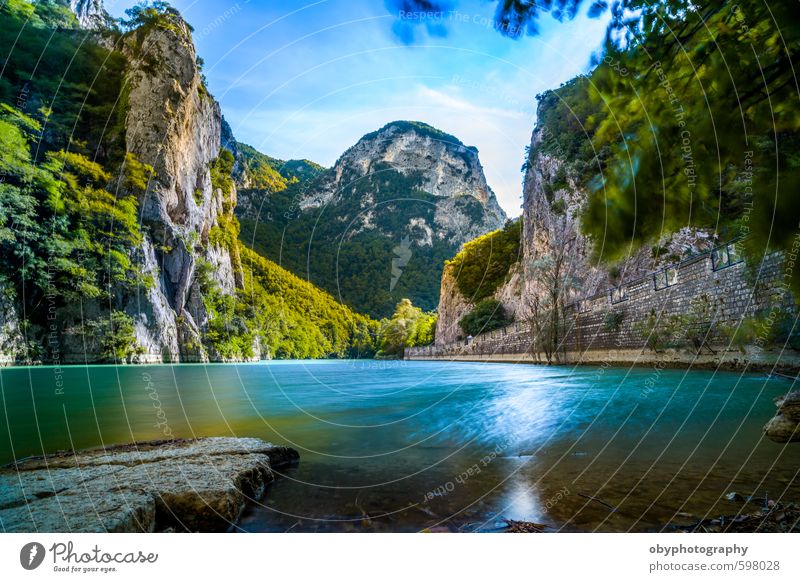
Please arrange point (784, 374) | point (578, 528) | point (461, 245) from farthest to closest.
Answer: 1. point (461, 245)
2. point (784, 374)
3. point (578, 528)

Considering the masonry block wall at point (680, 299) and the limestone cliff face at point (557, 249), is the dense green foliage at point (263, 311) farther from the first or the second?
the masonry block wall at point (680, 299)

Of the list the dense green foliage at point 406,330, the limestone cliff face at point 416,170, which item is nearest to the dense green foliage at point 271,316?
the limestone cliff face at point 416,170

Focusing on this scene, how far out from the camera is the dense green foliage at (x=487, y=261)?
128 ft

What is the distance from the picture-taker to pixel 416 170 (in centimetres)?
2133

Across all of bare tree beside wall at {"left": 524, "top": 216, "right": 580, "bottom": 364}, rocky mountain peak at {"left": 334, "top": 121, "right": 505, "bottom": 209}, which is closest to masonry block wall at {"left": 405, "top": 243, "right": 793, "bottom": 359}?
bare tree beside wall at {"left": 524, "top": 216, "right": 580, "bottom": 364}

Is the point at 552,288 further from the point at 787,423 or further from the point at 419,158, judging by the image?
the point at 787,423

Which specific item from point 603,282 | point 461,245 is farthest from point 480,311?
Result: point 603,282

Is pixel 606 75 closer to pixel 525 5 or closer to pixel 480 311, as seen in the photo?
pixel 525 5

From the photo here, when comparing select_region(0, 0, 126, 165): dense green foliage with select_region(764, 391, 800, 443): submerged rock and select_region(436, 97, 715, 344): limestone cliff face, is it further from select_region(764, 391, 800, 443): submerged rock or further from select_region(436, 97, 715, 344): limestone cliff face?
select_region(436, 97, 715, 344): limestone cliff face

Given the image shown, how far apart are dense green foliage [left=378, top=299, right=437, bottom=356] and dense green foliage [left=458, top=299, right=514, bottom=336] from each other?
55.6 feet

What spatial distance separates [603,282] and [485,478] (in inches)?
829

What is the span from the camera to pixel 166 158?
2423 centimetres

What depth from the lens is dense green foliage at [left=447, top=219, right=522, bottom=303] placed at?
39.0m

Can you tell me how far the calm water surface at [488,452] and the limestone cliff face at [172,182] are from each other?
1360 cm
